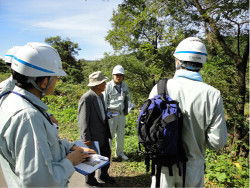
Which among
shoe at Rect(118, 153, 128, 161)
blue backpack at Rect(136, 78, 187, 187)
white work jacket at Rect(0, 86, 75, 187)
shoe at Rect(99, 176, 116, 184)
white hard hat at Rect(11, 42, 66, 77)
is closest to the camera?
white work jacket at Rect(0, 86, 75, 187)

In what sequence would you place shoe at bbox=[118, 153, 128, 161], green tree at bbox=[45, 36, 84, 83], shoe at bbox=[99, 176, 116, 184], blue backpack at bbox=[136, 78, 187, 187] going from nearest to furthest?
blue backpack at bbox=[136, 78, 187, 187] → shoe at bbox=[99, 176, 116, 184] → shoe at bbox=[118, 153, 128, 161] → green tree at bbox=[45, 36, 84, 83]

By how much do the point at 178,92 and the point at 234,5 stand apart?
4.17 m

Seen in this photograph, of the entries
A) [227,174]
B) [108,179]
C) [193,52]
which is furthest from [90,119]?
[227,174]

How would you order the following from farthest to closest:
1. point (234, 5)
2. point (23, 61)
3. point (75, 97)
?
point (75, 97) < point (234, 5) < point (23, 61)

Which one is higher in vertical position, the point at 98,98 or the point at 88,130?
the point at 98,98

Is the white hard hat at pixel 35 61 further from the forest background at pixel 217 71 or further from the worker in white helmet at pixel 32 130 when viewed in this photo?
the forest background at pixel 217 71

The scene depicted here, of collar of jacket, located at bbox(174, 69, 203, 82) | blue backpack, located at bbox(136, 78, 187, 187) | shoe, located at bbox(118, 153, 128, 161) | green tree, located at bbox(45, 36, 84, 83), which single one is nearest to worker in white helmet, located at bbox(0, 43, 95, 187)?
blue backpack, located at bbox(136, 78, 187, 187)

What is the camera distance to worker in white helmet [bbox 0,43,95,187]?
3.89 ft

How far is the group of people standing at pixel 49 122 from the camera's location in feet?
3.92

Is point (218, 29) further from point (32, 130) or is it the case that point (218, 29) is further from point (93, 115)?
point (32, 130)

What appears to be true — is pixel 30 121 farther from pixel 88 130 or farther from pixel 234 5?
pixel 234 5

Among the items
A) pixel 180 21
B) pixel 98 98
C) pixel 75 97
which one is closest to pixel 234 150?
pixel 98 98

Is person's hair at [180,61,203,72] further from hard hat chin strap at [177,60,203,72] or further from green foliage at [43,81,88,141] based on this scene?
green foliage at [43,81,88,141]

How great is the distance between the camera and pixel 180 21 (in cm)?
701
